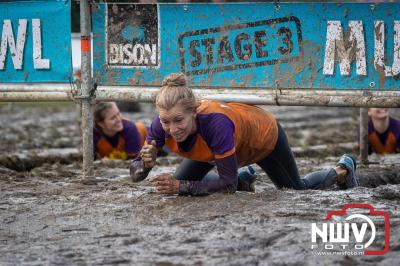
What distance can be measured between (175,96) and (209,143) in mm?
496

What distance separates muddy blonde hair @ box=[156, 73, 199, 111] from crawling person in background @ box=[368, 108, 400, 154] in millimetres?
5754

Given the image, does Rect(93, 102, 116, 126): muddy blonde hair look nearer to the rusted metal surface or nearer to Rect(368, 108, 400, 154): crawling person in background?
the rusted metal surface

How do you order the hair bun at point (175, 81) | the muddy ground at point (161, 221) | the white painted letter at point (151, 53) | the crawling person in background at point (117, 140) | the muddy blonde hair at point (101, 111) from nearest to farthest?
the muddy ground at point (161, 221) → the hair bun at point (175, 81) → the white painted letter at point (151, 53) → the muddy blonde hair at point (101, 111) → the crawling person in background at point (117, 140)

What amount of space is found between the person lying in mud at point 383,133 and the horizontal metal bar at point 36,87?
523 cm

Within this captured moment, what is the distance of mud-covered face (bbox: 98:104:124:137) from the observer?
10672 millimetres

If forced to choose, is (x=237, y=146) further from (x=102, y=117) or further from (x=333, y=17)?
(x=102, y=117)

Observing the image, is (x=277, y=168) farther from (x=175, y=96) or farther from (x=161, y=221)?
(x=161, y=221)

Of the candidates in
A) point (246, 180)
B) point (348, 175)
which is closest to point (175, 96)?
point (246, 180)

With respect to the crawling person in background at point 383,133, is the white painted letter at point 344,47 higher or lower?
higher

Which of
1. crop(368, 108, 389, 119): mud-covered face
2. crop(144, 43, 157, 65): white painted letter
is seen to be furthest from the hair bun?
crop(368, 108, 389, 119): mud-covered face

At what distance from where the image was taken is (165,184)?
20.2 feet

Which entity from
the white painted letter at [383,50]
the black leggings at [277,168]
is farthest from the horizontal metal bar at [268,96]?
the black leggings at [277,168]

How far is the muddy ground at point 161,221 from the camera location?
4777mm

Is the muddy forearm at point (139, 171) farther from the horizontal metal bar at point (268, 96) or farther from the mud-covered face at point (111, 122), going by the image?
the mud-covered face at point (111, 122)
